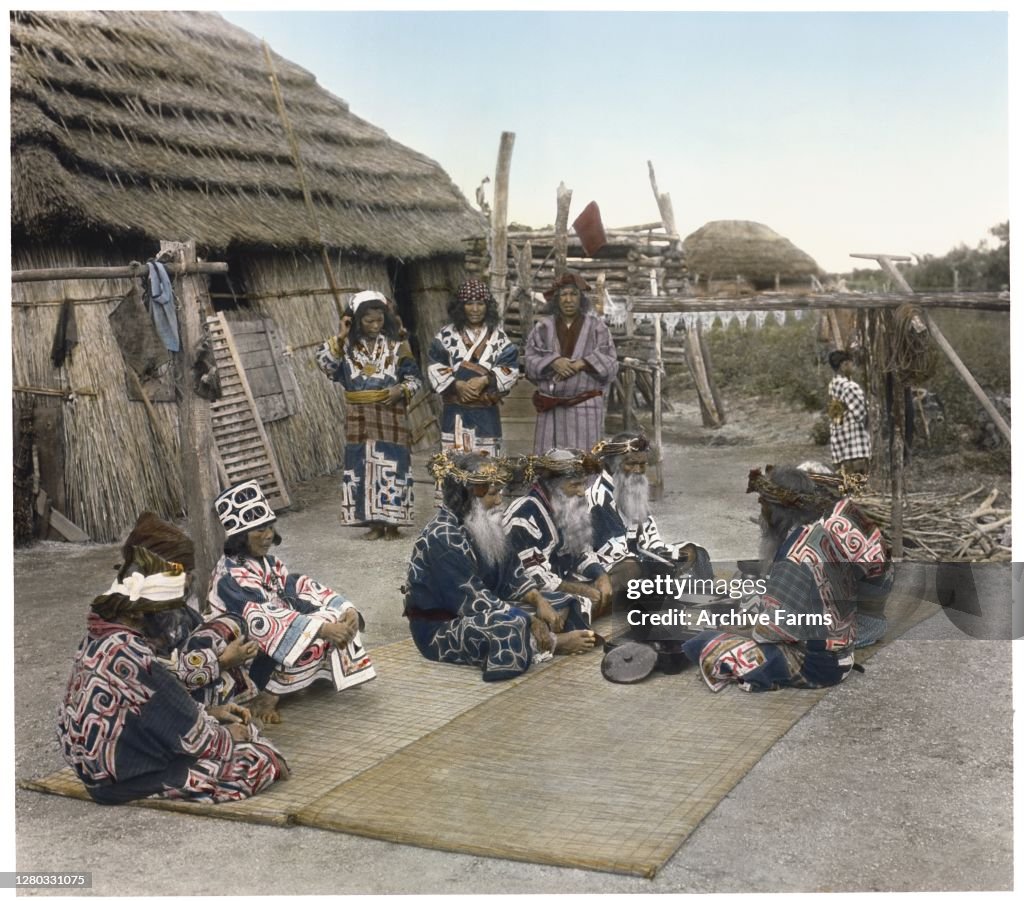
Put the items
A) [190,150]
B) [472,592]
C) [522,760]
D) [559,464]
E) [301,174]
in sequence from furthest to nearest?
[301,174], [190,150], [559,464], [472,592], [522,760]

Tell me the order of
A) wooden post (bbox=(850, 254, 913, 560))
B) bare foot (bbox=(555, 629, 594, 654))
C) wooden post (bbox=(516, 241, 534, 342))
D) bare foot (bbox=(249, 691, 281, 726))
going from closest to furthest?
bare foot (bbox=(249, 691, 281, 726)) < bare foot (bbox=(555, 629, 594, 654)) < wooden post (bbox=(850, 254, 913, 560)) < wooden post (bbox=(516, 241, 534, 342))

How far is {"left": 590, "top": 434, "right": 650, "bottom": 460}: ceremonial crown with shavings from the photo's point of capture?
6.36 meters

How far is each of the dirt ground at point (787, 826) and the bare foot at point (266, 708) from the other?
32 centimetres

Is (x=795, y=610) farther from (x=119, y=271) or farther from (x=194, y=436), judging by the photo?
(x=119, y=271)

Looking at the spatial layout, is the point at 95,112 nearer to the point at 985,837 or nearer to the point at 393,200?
the point at 393,200

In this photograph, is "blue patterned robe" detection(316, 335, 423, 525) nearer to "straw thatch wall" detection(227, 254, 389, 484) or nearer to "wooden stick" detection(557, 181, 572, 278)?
"straw thatch wall" detection(227, 254, 389, 484)

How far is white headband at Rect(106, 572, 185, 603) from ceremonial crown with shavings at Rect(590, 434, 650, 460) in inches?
107

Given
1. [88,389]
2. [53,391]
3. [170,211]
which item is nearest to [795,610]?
[88,389]

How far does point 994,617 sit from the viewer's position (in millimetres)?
6188

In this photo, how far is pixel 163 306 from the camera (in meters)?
5.57

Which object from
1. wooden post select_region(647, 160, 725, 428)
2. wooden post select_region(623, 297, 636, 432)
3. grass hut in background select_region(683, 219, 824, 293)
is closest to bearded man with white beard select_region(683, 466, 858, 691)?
wooden post select_region(623, 297, 636, 432)

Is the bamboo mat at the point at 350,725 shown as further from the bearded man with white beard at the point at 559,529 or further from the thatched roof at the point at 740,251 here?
the thatched roof at the point at 740,251

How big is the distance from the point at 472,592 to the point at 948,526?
3.72 m

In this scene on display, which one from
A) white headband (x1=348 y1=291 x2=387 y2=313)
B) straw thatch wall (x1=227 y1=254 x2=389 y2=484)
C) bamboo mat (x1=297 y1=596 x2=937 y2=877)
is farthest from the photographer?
straw thatch wall (x1=227 y1=254 x2=389 y2=484)
